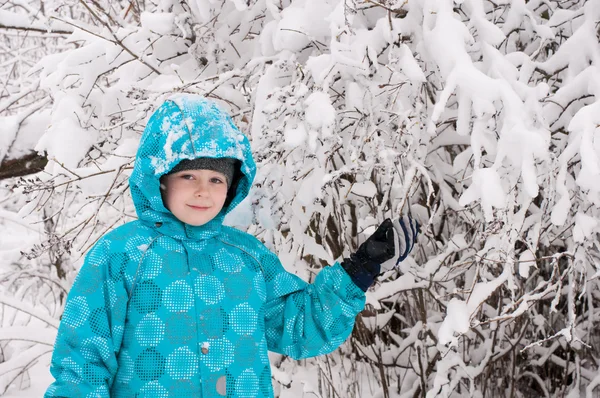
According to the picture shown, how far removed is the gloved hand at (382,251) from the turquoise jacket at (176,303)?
0.04m

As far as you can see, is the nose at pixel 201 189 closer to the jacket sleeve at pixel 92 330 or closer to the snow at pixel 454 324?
the jacket sleeve at pixel 92 330

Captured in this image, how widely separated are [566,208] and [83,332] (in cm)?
138

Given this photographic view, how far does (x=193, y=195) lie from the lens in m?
1.81

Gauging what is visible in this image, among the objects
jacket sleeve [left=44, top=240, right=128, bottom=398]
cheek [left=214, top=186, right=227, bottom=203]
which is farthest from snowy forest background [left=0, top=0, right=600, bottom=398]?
jacket sleeve [left=44, top=240, right=128, bottom=398]

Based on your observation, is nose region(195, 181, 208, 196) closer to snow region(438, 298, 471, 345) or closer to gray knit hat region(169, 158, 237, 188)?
gray knit hat region(169, 158, 237, 188)

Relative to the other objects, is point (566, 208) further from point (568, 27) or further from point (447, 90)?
point (568, 27)

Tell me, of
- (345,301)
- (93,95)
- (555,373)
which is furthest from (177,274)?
(555,373)

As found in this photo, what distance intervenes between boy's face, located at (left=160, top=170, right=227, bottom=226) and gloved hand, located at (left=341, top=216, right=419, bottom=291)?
16.3 inches

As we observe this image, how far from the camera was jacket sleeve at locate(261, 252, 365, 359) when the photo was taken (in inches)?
75.7

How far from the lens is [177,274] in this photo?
5.90ft

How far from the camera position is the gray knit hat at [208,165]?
1820 mm

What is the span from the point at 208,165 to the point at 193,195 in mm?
93

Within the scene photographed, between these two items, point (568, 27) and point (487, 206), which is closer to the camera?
point (487, 206)

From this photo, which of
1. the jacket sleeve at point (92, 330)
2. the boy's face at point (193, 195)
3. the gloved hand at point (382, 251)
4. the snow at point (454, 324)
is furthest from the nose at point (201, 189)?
the snow at point (454, 324)
